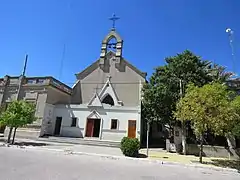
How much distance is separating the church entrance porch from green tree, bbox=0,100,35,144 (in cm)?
747

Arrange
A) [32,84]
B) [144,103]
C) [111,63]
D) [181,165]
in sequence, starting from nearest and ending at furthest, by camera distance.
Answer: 1. [181,165]
2. [144,103]
3. [32,84]
4. [111,63]

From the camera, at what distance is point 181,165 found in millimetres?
11586

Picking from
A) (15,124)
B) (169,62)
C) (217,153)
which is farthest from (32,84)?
(217,153)

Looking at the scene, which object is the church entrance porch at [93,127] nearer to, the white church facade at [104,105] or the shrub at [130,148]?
the white church facade at [104,105]

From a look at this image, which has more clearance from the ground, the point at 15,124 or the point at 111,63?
the point at 111,63

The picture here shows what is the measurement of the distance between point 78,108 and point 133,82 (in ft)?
28.8

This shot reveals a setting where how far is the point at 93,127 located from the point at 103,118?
173 centimetres

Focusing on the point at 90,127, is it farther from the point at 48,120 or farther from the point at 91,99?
the point at 48,120

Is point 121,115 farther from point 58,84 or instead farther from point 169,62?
point 58,84

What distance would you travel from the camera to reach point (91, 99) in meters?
24.3

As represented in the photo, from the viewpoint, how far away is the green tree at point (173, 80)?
62.0ft

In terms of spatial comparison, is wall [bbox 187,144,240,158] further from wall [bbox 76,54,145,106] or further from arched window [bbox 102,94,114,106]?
arched window [bbox 102,94,114,106]

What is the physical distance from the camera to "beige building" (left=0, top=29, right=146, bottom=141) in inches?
882

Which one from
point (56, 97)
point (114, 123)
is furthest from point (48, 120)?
point (114, 123)
